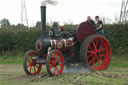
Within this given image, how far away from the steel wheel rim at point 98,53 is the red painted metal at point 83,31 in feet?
1.04

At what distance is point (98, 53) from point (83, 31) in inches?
40.6

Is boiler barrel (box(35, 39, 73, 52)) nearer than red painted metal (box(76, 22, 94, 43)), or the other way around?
boiler barrel (box(35, 39, 73, 52))

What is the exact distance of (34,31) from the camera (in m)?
13.7

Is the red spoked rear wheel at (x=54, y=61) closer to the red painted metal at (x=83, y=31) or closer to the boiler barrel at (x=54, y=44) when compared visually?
the boiler barrel at (x=54, y=44)

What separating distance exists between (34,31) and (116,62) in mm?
5530

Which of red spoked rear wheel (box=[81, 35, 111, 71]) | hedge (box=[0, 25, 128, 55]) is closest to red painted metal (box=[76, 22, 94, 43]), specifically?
red spoked rear wheel (box=[81, 35, 111, 71])

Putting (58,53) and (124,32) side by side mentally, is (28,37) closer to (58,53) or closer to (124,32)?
(124,32)

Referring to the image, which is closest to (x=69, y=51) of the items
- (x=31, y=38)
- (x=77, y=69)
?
(x=77, y=69)

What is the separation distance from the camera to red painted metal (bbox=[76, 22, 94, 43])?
7.65 meters

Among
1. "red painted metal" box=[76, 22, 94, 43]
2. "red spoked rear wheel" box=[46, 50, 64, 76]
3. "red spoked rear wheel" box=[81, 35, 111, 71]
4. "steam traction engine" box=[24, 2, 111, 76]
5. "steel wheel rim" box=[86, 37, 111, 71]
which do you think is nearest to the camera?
"red spoked rear wheel" box=[46, 50, 64, 76]

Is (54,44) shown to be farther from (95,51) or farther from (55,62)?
(95,51)

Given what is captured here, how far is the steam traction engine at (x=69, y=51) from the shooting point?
6.79m

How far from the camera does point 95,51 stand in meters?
7.76

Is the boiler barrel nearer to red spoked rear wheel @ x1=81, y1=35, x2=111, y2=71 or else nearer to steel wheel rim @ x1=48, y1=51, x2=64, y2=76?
steel wheel rim @ x1=48, y1=51, x2=64, y2=76
